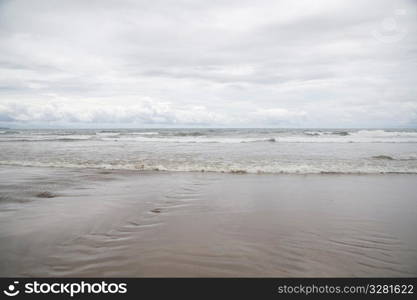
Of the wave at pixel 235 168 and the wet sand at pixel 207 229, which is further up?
the wave at pixel 235 168

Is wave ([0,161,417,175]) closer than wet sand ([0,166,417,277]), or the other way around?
wet sand ([0,166,417,277])

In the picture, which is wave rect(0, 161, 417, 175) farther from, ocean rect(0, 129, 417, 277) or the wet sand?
the wet sand

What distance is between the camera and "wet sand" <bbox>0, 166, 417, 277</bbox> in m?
3.09

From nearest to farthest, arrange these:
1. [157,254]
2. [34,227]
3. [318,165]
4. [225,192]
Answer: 1. [157,254]
2. [34,227]
3. [225,192]
4. [318,165]

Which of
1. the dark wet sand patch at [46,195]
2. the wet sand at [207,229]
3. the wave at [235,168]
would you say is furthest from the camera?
the wave at [235,168]

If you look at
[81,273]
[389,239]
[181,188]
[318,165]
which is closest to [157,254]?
[81,273]

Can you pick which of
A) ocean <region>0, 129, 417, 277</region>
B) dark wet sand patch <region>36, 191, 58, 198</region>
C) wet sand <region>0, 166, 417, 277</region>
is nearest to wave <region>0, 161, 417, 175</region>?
ocean <region>0, 129, 417, 277</region>

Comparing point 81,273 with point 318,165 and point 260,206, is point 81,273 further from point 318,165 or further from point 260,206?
point 318,165

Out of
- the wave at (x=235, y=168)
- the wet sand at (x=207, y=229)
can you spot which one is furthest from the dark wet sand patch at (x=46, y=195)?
the wave at (x=235, y=168)

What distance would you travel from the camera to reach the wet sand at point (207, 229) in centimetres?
309

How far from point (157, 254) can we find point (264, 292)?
1415 millimetres

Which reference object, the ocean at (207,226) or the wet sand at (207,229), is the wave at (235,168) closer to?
the ocean at (207,226)

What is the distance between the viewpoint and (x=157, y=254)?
3355 mm

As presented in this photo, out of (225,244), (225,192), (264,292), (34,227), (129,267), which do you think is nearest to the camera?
(264,292)
